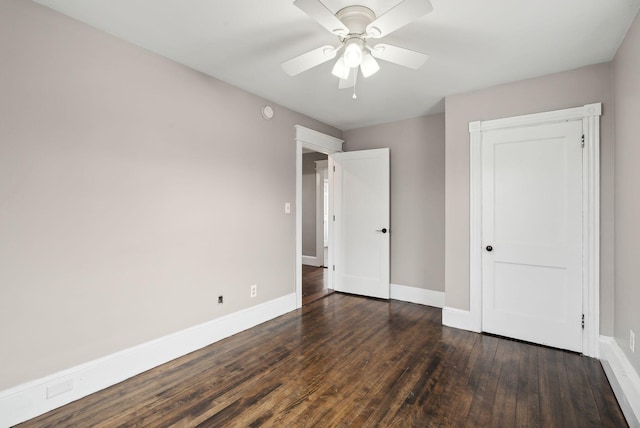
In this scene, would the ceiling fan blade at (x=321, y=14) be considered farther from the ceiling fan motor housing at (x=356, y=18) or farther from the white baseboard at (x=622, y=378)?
the white baseboard at (x=622, y=378)

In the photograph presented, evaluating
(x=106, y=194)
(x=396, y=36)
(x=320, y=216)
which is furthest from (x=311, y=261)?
(x=396, y=36)

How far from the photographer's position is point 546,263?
2846mm

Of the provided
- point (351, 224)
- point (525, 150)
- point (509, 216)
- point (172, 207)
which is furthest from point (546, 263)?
point (172, 207)

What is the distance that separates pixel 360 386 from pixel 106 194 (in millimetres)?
2241

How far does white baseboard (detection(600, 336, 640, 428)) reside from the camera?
1784mm

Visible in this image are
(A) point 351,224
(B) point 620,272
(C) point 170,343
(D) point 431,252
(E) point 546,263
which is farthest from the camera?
(A) point 351,224

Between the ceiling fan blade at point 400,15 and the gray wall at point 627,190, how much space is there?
1522 millimetres

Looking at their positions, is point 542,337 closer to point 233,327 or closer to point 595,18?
point 595,18

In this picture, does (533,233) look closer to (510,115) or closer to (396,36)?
(510,115)

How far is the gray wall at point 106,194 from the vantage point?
1840 millimetres

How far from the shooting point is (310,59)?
2104 millimetres

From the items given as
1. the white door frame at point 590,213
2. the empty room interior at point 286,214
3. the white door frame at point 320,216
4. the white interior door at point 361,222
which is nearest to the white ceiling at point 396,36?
the empty room interior at point 286,214

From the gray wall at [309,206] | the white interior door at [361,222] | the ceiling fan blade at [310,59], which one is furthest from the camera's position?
the gray wall at [309,206]

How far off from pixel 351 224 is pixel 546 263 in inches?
93.1
